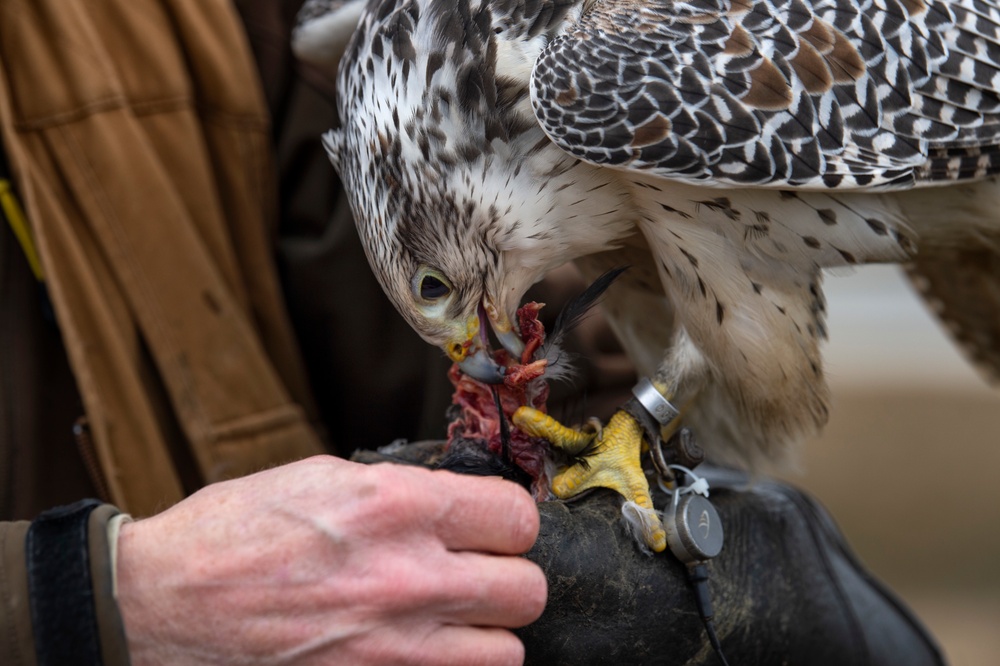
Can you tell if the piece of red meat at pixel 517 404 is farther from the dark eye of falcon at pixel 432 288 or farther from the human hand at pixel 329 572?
the human hand at pixel 329 572

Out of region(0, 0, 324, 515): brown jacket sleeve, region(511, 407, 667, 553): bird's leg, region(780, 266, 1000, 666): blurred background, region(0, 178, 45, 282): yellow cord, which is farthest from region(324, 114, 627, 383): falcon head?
region(780, 266, 1000, 666): blurred background

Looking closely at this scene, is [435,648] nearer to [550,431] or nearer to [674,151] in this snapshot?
[550,431]

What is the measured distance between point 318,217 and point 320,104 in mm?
289

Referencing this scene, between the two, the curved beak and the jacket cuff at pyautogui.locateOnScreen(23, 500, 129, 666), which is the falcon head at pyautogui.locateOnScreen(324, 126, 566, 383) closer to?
the curved beak

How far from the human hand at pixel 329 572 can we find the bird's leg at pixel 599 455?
0.37 metres

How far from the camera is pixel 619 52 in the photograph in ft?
4.87

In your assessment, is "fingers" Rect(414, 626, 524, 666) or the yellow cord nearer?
"fingers" Rect(414, 626, 524, 666)

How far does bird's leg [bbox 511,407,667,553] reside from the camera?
151 centimetres

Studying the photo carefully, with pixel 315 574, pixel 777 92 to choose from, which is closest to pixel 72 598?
pixel 315 574

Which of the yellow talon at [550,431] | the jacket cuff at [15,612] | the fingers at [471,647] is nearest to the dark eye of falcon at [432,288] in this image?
the yellow talon at [550,431]

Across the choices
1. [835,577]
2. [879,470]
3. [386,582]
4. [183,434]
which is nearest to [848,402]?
[879,470]

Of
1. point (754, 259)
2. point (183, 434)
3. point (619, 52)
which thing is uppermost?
point (619, 52)

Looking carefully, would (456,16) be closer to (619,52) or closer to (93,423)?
(619,52)

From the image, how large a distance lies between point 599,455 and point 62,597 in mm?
844
